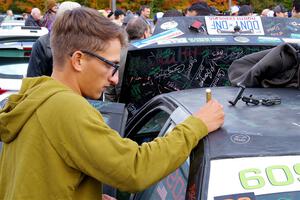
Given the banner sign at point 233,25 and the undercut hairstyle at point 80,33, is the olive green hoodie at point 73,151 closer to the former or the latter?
the undercut hairstyle at point 80,33

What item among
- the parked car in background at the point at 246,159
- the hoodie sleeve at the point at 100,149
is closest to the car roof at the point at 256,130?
the parked car in background at the point at 246,159

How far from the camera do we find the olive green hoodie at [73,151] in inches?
69.6

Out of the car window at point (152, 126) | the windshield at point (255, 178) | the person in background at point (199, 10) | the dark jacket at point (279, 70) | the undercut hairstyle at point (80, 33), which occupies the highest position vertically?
the undercut hairstyle at point (80, 33)

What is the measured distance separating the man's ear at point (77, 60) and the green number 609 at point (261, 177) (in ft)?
2.15

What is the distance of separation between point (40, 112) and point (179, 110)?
71 cm

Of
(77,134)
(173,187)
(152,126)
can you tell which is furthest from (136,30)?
(77,134)

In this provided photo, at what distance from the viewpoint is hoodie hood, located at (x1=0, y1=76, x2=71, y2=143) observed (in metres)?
1.86

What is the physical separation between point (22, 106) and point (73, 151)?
0.26 metres

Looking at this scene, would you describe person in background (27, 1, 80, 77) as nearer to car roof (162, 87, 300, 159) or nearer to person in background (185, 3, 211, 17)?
car roof (162, 87, 300, 159)

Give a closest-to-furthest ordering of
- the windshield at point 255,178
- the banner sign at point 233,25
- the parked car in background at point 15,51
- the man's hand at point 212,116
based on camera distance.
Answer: the windshield at point 255,178 < the man's hand at point 212,116 < the banner sign at point 233,25 < the parked car in background at point 15,51

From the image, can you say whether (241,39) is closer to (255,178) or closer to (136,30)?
(136,30)

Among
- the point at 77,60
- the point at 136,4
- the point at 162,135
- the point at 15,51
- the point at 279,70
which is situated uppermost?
the point at 77,60

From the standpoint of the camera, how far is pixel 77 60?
1.94 metres

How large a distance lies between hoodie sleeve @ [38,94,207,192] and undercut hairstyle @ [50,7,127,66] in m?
0.20
